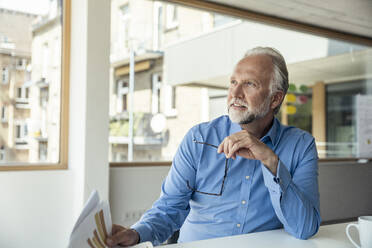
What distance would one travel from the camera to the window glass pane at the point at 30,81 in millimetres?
3441

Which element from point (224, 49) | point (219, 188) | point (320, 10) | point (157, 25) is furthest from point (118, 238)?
point (320, 10)

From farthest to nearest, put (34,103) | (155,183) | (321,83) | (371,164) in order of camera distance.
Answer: (321,83), (371,164), (155,183), (34,103)

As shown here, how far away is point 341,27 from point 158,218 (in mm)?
4651

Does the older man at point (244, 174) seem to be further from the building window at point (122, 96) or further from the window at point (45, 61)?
the window at point (45, 61)

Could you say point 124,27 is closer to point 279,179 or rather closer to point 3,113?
point 3,113

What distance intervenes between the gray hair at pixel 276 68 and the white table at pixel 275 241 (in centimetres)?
72

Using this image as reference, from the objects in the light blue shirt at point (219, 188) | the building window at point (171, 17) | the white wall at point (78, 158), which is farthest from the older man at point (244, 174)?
the building window at point (171, 17)

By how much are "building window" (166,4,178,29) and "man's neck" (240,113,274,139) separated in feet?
8.19

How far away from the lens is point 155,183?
161 inches

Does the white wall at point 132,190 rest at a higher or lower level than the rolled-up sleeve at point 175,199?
lower

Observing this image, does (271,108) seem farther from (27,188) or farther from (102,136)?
(27,188)

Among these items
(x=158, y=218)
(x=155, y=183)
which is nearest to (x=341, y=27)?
(x=155, y=183)

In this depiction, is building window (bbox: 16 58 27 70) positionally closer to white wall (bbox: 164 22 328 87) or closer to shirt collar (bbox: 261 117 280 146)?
white wall (bbox: 164 22 328 87)

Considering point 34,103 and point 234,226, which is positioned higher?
point 34,103
